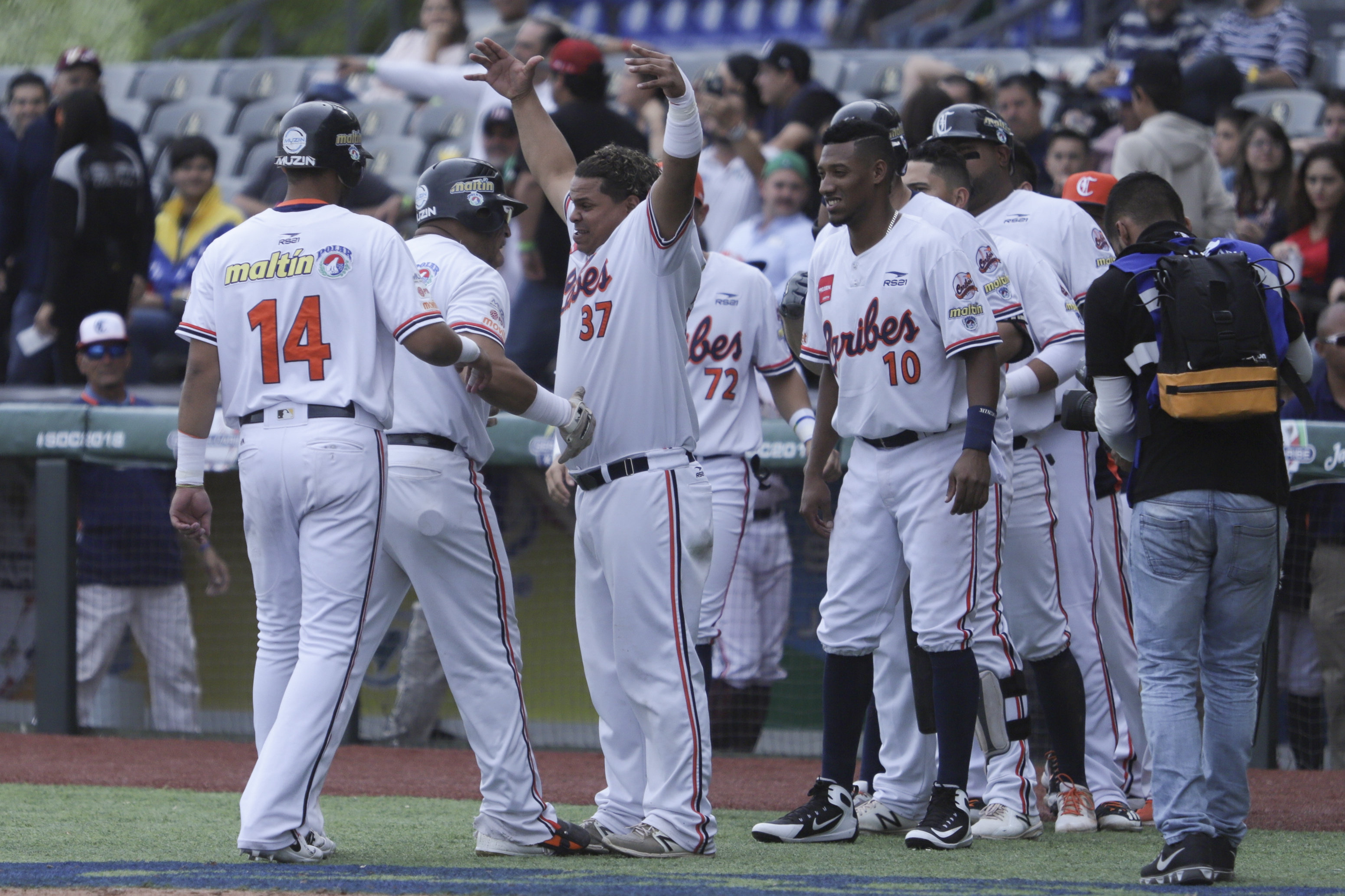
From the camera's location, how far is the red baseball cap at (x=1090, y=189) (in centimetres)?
632

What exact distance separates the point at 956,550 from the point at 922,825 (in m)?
0.79

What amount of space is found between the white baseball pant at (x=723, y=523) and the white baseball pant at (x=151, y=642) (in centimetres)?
326

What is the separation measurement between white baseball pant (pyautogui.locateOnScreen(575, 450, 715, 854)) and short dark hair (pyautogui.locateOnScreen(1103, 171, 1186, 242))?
138 cm

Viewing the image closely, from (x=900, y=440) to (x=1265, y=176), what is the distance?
4.49m

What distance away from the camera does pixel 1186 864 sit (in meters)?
4.10

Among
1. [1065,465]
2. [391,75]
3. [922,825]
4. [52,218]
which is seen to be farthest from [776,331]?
[391,75]

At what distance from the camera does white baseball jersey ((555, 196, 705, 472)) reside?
15.3 ft

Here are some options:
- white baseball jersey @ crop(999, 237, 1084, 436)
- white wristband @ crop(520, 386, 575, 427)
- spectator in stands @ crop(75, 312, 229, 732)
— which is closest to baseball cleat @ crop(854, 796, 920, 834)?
white baseball jersey @ crop(999, 237, 1084, 436)

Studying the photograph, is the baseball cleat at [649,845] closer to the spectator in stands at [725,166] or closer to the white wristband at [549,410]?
the white wristband at [549,410]

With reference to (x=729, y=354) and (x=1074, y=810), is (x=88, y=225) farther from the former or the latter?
(x=1074, y=810)

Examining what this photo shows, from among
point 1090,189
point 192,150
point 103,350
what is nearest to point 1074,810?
point 1090,189

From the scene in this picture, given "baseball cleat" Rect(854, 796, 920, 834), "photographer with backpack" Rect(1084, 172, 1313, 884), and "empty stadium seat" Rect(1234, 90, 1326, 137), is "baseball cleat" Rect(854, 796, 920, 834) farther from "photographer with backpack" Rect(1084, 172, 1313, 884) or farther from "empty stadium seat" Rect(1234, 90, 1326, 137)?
"empty stadium seat" Rect(1234, 90, 1326, 137)

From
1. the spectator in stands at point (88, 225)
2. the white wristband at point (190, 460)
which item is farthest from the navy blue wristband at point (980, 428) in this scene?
the spectator in stands at point (88, 225)

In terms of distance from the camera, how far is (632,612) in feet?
15.2
